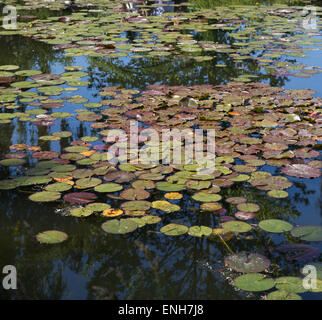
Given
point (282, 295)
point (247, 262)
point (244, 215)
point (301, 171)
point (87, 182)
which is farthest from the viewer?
point (301, 171)

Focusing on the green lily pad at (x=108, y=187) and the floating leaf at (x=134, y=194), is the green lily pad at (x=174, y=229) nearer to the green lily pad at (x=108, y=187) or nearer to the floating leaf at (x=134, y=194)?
the floating leaf at (x=134, y=194)

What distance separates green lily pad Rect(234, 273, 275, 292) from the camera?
161 cm

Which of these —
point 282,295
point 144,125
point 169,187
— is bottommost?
point 282,295

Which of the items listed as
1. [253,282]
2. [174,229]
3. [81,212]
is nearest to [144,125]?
[81,212]

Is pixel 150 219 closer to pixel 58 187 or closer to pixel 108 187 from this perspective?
pixel 108 187

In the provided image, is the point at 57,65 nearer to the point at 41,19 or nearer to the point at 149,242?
the point at 41,19

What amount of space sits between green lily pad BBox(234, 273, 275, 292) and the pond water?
2cm

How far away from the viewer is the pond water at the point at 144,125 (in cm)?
169

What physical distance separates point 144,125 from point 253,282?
1596 millimetres

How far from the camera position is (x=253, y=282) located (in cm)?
163

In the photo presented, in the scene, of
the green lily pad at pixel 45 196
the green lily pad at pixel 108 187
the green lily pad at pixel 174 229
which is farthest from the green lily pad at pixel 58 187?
the green lily pad at pixel 174 229

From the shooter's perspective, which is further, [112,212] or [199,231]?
[112,212]

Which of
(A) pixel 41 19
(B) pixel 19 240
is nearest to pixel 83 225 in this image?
(B) pixel 19 240
